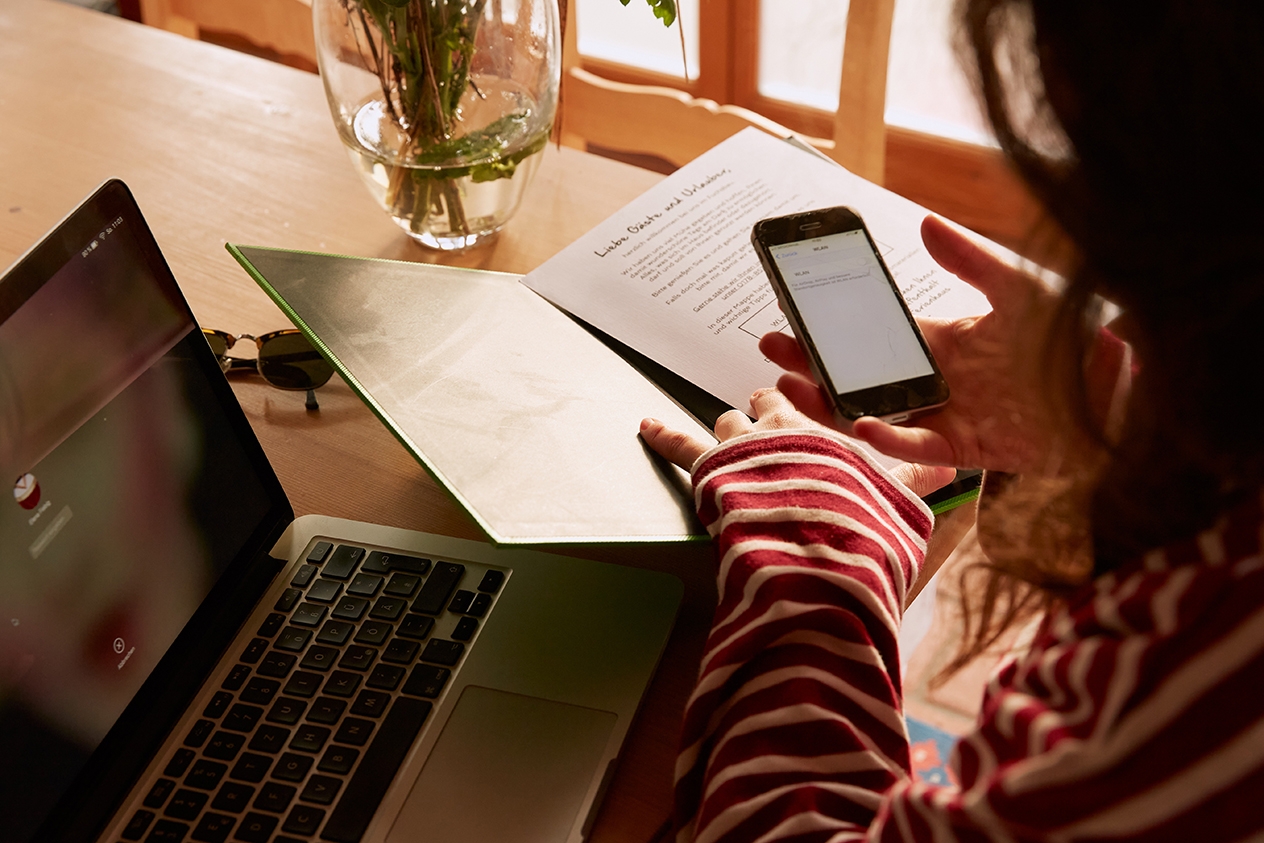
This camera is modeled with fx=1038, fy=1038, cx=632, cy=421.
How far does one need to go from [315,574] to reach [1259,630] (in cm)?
44

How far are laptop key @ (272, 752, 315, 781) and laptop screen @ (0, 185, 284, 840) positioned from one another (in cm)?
8

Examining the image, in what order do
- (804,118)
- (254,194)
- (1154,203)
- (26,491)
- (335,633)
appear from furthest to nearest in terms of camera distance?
(804,118)
(254,194)
(335,633)
(26,491)
(1154,203)

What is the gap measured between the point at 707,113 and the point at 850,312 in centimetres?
48

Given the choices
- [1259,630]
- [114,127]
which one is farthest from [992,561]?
[114,127]

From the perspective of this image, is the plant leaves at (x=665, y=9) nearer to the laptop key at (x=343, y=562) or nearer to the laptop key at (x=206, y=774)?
the laptop key at (x=343, y=562)

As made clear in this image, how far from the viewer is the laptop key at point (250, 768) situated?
0.48 meters

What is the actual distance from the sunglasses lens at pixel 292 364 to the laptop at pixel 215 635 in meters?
0.15

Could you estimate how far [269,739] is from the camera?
0.49 m

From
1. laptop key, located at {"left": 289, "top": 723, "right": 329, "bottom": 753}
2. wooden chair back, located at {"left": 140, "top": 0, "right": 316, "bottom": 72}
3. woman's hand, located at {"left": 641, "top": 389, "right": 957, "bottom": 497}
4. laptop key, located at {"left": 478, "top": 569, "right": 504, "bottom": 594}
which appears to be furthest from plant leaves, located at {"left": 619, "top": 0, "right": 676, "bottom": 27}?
wooden chair back, located at {"left": 140, "top": 0, "right": 316, "bottom": 72}

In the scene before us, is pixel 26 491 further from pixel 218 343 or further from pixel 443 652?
pixel 218 343

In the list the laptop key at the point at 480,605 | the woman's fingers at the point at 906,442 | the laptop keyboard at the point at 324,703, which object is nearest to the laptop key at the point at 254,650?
the laptop keyboard at the point at 324,703

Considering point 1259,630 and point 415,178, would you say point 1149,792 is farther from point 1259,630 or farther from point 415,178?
point 415,178

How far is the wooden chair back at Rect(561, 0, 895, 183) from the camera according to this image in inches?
37.7

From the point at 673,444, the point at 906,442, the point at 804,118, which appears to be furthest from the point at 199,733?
the point at 804,118
